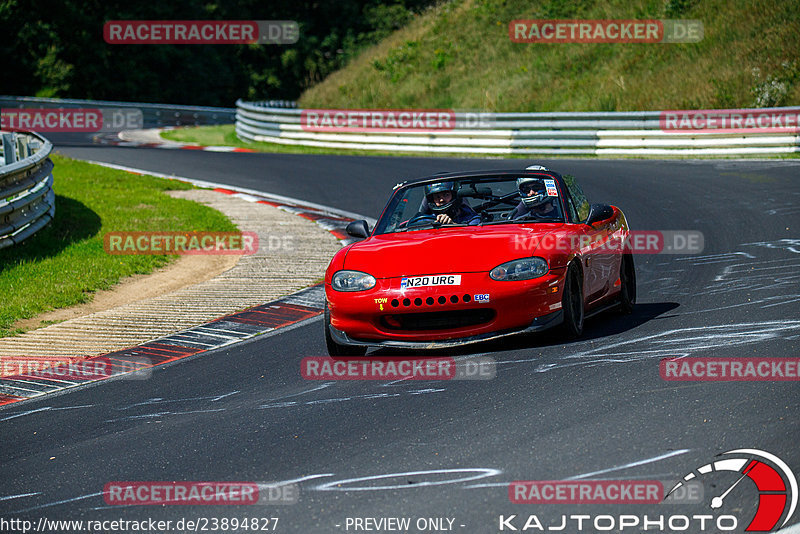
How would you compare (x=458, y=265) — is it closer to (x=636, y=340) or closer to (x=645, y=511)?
(x=636, y=340)

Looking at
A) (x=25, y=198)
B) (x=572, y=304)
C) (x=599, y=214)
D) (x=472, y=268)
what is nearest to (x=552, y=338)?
(x=572, y=304)

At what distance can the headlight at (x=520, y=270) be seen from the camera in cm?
775

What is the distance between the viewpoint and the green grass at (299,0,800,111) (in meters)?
29.1

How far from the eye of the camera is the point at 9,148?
1722 centimetres

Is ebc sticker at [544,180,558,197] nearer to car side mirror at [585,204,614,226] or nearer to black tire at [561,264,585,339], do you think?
car side mirror at [585,204,614,226]

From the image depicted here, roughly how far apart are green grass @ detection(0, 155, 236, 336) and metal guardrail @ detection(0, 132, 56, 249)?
186 mm

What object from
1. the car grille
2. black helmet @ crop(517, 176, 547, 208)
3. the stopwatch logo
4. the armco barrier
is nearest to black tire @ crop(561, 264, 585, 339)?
the car grille

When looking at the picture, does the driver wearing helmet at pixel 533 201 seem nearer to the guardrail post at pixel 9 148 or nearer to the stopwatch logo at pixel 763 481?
the stopwatch logo at pixel 763 481

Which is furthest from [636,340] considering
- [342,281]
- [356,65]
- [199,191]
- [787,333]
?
[356,65]

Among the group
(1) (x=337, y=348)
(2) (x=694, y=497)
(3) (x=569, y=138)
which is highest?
(3) (x=569, y=138)

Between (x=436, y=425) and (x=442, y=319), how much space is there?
173 centimetres

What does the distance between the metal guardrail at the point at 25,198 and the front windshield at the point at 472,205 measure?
596cm

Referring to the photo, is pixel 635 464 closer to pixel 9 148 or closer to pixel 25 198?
pixel 25 198

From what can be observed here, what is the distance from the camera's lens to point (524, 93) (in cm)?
3403
